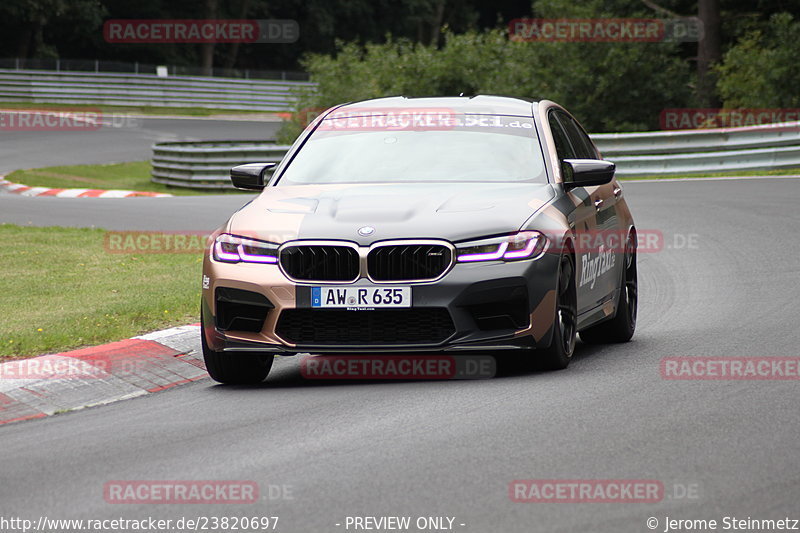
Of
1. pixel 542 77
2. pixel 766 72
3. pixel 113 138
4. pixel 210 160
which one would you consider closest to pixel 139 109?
pixel 113 138

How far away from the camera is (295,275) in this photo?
731cm

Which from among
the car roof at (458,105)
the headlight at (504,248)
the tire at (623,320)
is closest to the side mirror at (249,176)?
the car roof at (458,105)

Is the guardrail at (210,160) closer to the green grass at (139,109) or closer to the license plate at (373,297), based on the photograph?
the license plate at (373,297)

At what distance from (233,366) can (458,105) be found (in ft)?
8.18

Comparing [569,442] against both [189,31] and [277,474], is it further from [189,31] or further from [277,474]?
[189,31]

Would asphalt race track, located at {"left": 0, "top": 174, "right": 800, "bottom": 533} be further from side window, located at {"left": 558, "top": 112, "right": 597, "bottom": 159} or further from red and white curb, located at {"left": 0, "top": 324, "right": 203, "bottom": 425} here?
side window, located at {"left": 558, "top": 112, "right": 597, "bottom": 159}

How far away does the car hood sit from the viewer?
7.27m

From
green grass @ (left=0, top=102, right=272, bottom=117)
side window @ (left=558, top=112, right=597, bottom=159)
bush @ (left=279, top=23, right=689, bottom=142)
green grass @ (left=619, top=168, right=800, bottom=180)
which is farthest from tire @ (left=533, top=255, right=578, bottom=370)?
green grass @ (left=0, top=102, right=272, bottom=117)

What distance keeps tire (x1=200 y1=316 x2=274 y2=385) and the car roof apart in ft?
6.83

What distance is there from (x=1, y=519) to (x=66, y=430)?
5.67 feet

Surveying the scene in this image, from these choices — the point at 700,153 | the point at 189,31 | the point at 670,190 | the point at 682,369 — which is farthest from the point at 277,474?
the point at 189,31

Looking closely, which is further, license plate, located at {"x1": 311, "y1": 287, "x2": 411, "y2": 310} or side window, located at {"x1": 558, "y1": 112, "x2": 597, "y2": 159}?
side window, located at {"x1": 558, "y1": 112, "x2": 597, "y2": 159}

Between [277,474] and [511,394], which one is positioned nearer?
[277,474]

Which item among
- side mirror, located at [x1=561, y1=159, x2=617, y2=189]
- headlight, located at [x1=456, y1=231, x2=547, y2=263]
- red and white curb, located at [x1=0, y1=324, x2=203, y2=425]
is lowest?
red and white curb, located at [x1=0, y1=324, x2=203, y2=425]
